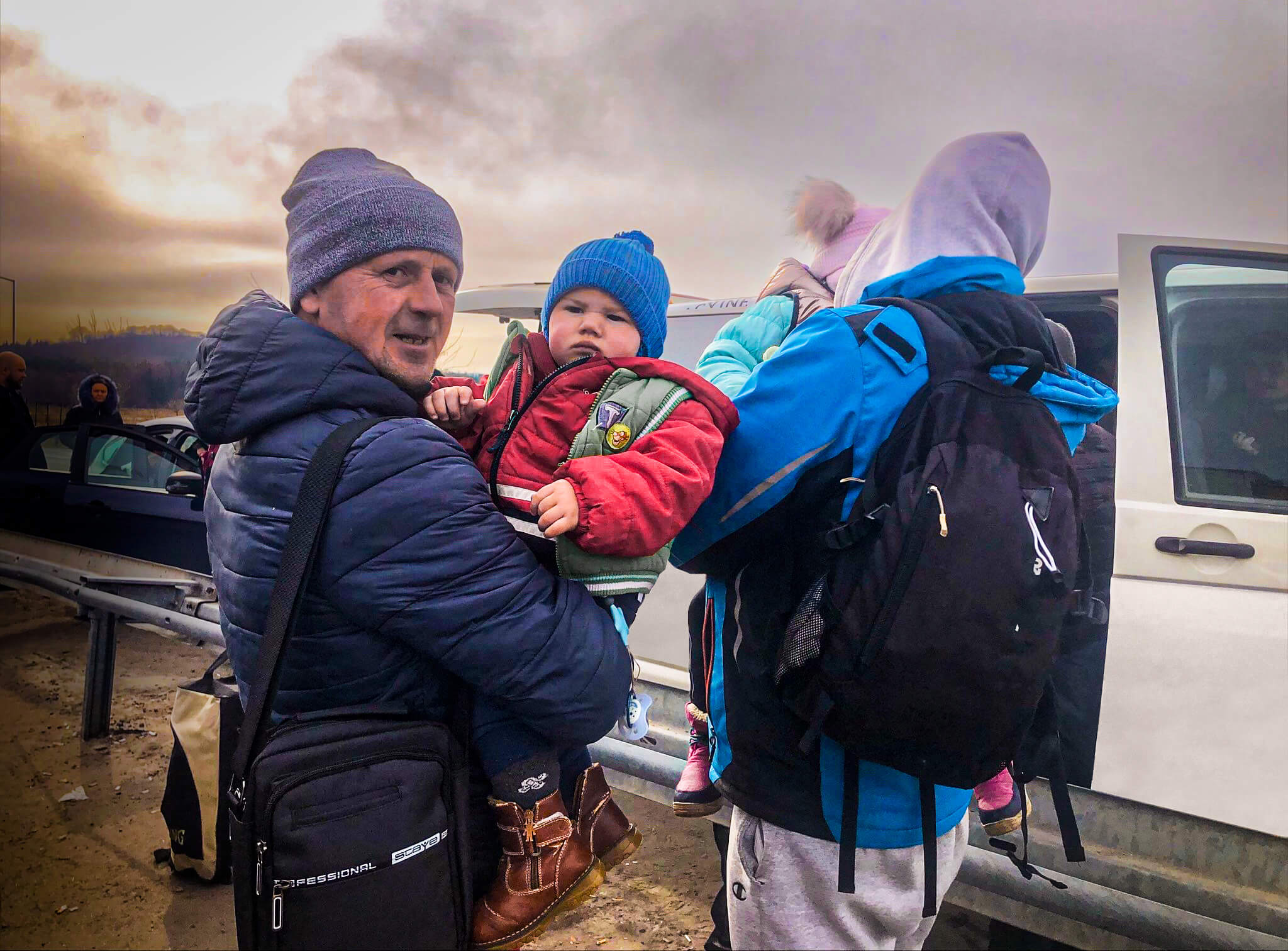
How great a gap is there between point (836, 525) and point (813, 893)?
0.51 m

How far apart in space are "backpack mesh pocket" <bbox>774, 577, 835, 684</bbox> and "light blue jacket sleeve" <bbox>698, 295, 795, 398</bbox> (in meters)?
0.43

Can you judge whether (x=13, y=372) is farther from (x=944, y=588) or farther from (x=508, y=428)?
(x=944, y=588)

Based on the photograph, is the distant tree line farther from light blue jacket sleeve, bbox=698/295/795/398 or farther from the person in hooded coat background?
light blue jacket sleeve, bbox=698/295/795/398

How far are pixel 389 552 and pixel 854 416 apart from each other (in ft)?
1.95

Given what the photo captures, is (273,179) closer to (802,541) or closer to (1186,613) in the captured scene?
(802,541)

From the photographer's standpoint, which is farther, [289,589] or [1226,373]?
[1226,373]

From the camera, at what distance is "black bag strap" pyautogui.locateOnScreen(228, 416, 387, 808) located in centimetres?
88

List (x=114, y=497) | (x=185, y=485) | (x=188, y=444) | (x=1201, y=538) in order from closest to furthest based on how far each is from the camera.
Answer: (x=1201, y=538), (x=185, y=485), (x=114, y=497), (x=188, y=444)

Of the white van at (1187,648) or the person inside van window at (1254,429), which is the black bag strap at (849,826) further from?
the person inside van window at (1254,429)

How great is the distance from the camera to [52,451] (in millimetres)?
3770

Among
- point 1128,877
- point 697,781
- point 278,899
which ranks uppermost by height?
point 278,899

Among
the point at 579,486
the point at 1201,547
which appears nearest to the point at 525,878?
the point at 579,486

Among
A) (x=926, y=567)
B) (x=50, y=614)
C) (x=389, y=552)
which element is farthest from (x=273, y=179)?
(x=50, y=614)

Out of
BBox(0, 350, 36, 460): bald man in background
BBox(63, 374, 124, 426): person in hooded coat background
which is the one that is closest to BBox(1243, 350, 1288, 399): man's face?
BBox(63, 374, 124, 426): person in hooded coat background
